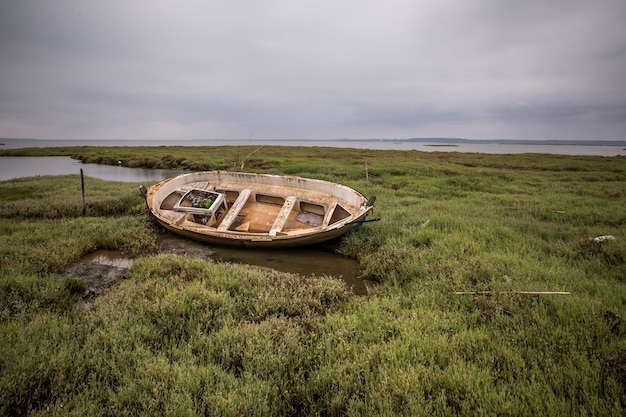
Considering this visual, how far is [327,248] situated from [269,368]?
5.44 m

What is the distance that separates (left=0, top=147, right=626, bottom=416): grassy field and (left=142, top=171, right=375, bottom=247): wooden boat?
146cm

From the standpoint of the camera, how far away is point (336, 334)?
426cm

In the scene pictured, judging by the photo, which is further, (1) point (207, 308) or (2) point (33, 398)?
(1) point (207, 308)

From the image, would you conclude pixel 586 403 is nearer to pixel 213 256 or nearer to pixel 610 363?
pixel 610 363

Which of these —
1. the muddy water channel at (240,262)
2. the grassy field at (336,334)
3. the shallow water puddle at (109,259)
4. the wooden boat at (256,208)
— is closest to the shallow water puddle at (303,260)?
the muddy water channel at (240,262)

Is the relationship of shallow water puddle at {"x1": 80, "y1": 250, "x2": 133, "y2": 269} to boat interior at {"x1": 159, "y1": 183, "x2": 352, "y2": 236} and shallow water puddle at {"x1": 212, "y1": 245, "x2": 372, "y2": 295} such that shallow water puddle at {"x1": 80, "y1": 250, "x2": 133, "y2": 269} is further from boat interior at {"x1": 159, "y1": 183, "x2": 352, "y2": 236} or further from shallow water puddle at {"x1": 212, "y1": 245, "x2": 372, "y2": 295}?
shallow water puddle at {"x1": 212, "y1": 245, "x2": 372, "y2": 295}

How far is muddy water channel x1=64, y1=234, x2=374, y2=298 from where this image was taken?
21.8 feet

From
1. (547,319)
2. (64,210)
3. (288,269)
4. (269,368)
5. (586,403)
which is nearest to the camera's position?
(586,403)

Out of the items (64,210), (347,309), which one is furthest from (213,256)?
(64,210)

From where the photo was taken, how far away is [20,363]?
10.6ft

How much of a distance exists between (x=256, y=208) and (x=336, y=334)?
24.3ft

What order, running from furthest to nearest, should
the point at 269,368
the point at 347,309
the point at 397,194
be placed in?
the point at 397,194, the point at 347,309, the point at 269,368

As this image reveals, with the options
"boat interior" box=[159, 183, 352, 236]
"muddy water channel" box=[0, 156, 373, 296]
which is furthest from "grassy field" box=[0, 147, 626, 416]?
"boat interior" box=[159, 183, 352, 236]

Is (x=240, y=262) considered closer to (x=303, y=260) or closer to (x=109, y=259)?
(x=303, y=260)
